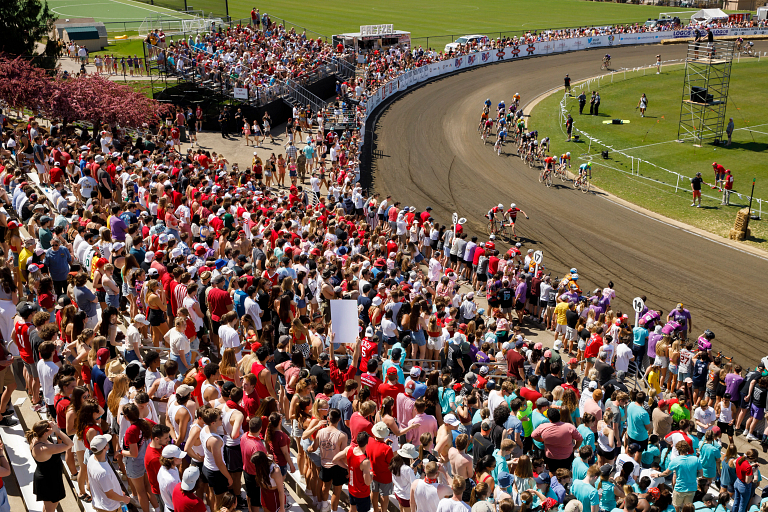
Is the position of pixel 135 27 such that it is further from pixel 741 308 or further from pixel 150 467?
pixel 150 467

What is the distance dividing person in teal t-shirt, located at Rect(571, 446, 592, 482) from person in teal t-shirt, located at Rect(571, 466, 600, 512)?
0.24 meters

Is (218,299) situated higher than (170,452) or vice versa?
(218,299)

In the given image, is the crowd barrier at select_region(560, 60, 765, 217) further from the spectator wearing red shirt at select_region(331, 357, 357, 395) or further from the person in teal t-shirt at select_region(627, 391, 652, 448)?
the spectator wearing red shirt at select_region(331, 357, 357, 395)

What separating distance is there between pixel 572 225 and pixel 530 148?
7.97m

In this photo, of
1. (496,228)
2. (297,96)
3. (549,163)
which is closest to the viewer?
(496,228)

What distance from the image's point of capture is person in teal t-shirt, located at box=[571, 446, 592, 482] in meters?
8.55

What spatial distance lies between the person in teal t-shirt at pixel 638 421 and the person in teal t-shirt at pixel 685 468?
996 millimetres

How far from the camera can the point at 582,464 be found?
873 cm

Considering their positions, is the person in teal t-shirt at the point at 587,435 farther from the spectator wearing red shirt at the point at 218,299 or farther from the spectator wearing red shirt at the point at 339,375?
the spectator wearing red shirt at the point at 218,299

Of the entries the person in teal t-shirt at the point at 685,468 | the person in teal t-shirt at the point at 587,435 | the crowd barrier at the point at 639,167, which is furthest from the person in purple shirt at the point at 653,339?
the crowd barrier at the point at 639,167

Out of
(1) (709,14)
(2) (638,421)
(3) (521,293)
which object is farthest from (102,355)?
(1) (709,14)

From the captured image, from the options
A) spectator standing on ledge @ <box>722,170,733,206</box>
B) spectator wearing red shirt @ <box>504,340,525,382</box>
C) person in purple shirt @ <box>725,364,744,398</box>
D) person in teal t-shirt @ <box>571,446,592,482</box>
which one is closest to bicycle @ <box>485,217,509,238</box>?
spectator standing on ledge @ <box>722,170,733,206</box>

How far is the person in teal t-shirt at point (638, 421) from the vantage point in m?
10.7

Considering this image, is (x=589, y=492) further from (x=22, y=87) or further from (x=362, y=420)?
(x=22, y=87)
